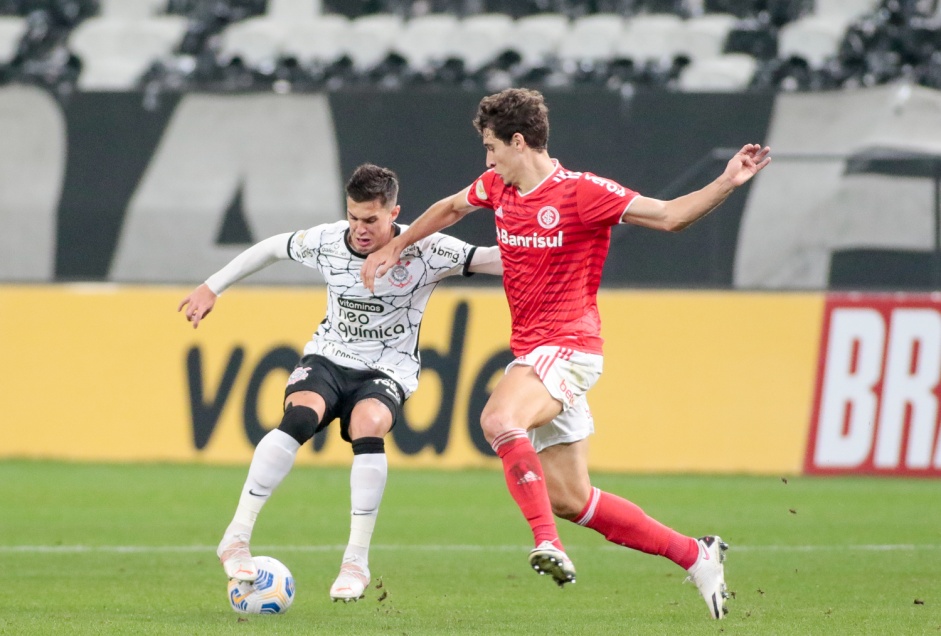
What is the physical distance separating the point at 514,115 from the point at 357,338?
1.49 m

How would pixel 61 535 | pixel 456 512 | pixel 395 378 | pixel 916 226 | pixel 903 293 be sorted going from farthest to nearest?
pixel 916 226
pixel 903 293
pixel 456 512
pixel 61 535
pixel 395 378

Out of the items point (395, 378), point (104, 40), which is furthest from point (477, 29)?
point (395, 378)

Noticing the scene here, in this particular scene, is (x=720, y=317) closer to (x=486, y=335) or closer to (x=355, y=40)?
(x=486, y=335)

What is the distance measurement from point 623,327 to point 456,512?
282cm

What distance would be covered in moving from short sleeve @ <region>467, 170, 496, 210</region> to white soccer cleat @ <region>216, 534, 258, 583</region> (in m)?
1.77

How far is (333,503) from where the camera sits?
10336 mm

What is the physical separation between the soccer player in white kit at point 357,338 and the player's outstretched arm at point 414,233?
5.0 inches

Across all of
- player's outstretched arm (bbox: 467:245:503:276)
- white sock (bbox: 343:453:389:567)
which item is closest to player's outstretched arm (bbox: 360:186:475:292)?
player's outstretched arm (bbox: 467:245:503:276)

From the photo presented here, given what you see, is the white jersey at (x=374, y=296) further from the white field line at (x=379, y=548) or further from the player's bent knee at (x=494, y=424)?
the white field line at (x=379, y=548)

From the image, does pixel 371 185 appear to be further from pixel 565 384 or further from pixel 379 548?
pixel 379 548

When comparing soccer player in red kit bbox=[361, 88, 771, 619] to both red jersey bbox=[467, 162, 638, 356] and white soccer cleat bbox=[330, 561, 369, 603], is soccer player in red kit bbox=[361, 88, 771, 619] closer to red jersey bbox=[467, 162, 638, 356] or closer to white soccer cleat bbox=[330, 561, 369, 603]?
red jersey bbox=[467, 162, 638, 356]

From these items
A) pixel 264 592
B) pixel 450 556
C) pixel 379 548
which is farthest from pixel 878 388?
pixel 264 592

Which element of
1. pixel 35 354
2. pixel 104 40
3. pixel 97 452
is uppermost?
pixel 104 40

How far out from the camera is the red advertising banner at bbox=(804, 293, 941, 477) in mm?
11375
